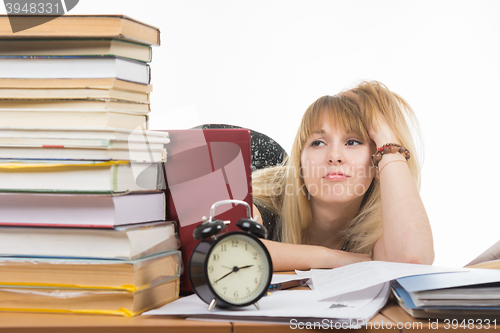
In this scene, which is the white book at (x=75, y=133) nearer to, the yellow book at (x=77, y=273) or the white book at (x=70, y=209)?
the white book at (x=70, y=209)

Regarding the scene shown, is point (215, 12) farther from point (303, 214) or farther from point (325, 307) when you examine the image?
point (325, 307)

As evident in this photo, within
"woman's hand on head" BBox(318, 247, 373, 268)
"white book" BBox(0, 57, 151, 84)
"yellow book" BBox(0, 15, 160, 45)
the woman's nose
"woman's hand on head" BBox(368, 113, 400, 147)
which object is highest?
"yellow book" BBox(0, 15, 160, 45)

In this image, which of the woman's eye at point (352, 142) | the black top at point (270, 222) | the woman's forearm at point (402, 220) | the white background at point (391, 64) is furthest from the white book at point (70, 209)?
the white background at point (391, 64)

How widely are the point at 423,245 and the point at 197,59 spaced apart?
287 cm

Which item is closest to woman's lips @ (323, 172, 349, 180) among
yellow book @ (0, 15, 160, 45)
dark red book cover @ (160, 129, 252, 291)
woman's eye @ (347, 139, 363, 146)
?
woman's eye @ (347, 139, 363, 146)

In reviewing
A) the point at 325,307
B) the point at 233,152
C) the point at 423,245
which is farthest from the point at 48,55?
the point at 423,245

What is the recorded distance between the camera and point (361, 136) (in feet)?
5.17

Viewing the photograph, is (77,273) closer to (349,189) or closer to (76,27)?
(76,27)

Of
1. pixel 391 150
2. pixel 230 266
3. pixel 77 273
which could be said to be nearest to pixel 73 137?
pixel 77 273

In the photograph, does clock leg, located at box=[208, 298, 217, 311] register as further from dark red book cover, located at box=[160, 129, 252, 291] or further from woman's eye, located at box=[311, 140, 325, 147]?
woman's eye, located at box=[311, 140, 325, 147]

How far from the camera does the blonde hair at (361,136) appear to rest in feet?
5.21

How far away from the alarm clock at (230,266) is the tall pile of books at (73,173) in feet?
0.34

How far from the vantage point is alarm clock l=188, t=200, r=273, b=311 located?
68 centimetres

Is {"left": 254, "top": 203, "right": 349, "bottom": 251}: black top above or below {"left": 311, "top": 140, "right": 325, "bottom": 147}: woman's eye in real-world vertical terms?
below
